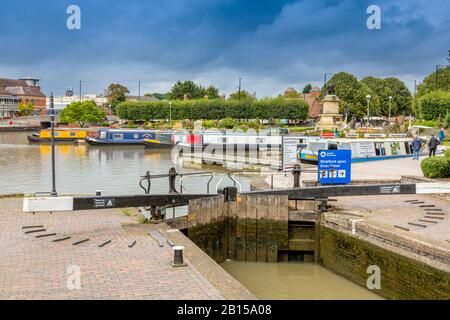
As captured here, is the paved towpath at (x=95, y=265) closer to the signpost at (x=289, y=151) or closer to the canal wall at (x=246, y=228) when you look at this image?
the canal wall at (x=246, y=228)

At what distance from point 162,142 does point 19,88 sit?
90374mm

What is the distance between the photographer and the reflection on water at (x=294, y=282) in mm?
10625

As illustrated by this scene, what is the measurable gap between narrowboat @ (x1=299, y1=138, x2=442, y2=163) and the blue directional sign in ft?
36.7

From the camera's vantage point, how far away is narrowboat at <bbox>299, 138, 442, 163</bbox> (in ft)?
91.0


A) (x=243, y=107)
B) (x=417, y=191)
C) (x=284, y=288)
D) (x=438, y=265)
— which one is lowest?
(x=284, y=288)

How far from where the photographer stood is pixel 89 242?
33.1 feet

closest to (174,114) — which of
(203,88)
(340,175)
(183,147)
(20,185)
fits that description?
(203,88)

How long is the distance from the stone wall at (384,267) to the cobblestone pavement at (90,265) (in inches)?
170

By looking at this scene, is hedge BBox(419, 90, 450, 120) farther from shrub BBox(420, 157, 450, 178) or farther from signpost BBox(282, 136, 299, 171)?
shrub BBox(420, 157, 450, 178)

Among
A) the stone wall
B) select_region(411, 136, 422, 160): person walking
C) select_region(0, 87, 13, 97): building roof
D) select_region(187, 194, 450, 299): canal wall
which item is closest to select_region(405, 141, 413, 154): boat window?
select_region(411, 136, 422, 160): person walking

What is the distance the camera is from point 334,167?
1534 cm

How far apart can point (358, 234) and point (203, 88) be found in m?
106

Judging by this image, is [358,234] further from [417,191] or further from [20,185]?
[20,185]
